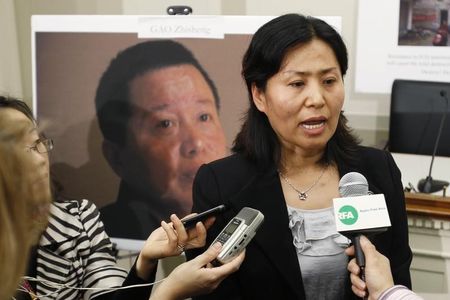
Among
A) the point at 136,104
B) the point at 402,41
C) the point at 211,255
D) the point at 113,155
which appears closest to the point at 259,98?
the point at 211,255

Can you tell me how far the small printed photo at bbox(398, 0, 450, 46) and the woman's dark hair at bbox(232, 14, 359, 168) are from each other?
3.20 feet

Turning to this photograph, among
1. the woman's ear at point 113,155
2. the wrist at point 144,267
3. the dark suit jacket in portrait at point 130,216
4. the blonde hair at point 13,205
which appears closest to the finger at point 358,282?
the wrist at point 144,267

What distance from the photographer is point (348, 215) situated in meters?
1.17

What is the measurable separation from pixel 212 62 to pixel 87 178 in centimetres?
71

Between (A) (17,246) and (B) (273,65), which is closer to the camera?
(A) (17,246)

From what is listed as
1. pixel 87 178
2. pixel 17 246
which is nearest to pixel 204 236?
pixel 17 246

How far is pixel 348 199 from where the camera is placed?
1.19 m

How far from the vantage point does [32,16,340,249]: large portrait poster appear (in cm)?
214

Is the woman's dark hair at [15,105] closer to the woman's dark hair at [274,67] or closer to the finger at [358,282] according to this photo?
the woman's dark hair at [274,67]

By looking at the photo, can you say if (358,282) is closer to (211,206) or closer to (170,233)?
(170,233)

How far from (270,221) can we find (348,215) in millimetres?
399

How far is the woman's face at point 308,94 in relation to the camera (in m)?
1.48

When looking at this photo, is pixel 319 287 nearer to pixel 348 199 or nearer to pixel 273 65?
pixel 348 199

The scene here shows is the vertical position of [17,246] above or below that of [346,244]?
above
